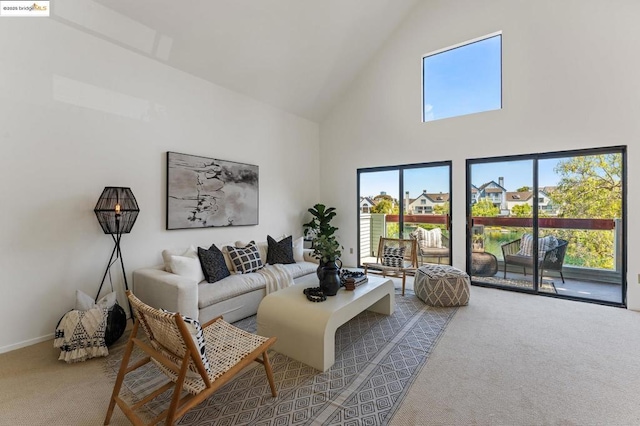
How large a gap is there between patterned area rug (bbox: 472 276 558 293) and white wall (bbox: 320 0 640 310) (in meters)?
0.44

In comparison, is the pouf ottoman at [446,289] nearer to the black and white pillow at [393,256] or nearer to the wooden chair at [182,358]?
the black and white pillow at [393,256]

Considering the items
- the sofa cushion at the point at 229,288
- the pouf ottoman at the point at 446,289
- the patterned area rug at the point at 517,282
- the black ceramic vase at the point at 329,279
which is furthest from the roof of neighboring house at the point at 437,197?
the sofa cushion at the point at 229,288

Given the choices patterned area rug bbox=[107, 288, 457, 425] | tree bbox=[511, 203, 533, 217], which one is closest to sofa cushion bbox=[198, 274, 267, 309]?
patterned area rug bbox=[107, 288, 457, 425]

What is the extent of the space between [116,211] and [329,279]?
7.64 ft

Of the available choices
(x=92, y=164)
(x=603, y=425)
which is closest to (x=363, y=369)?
(x=603, y=425)

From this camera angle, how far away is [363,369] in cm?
226

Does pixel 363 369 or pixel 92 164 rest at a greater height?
pixel 92 164

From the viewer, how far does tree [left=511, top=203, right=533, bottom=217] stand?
13.8ft

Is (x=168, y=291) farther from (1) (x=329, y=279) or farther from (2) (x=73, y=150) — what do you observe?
(2) (x=73, y=150)

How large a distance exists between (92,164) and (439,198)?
4.98m

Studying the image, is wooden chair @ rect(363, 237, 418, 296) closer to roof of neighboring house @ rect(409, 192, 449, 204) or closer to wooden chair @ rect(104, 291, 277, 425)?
roof of neighboring house @ rect(409, 192, 449, 204)

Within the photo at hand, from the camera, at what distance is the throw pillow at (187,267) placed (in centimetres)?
309

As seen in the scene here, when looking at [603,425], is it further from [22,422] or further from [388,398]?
[22,422]

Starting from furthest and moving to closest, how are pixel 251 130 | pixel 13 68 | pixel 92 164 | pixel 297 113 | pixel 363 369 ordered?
pixel 297 113, pixel 251 130, pixel 92 164, pixel 13 68, pixel 363 369
